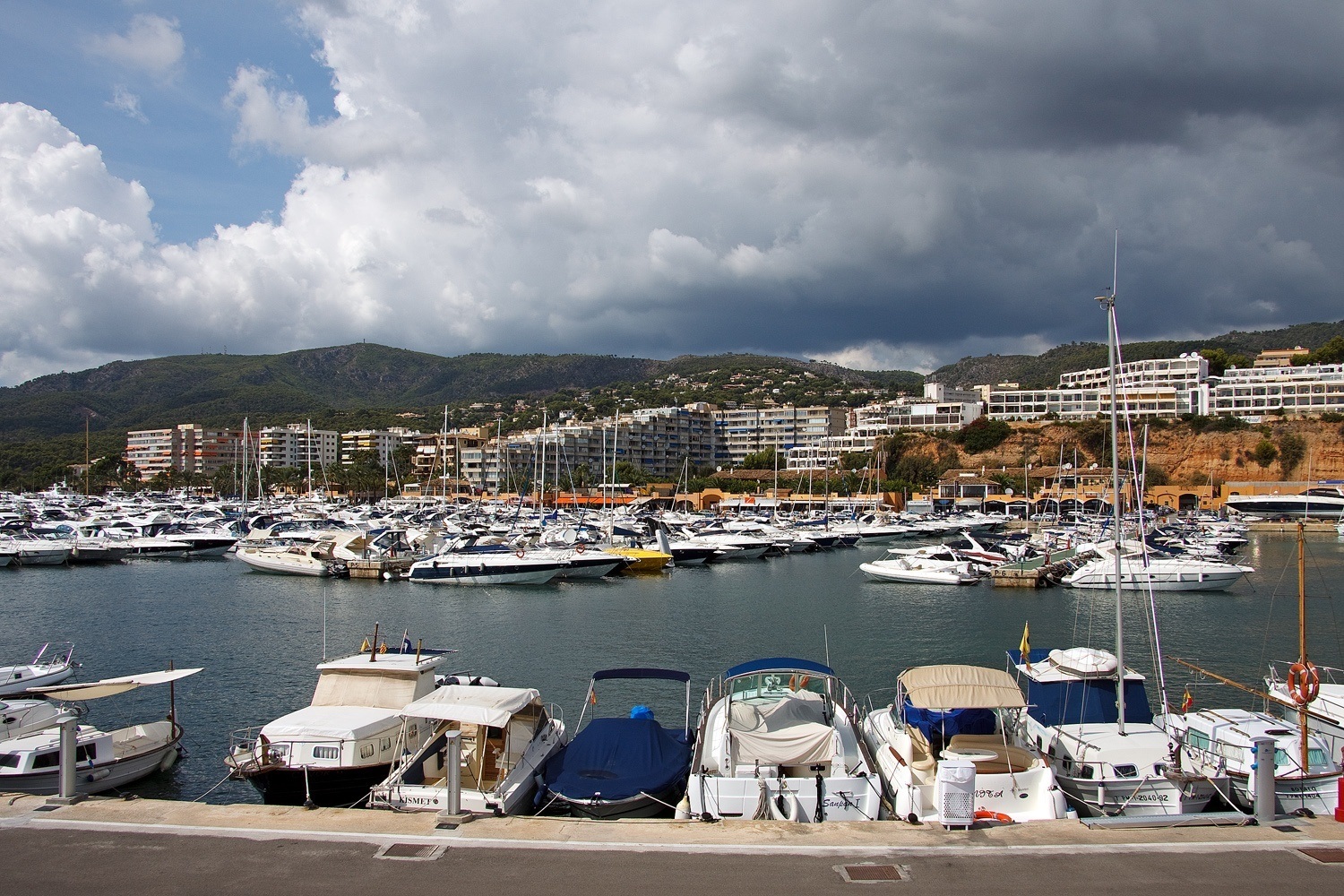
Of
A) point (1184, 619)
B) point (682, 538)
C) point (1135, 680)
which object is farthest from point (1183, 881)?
point (682, 538)

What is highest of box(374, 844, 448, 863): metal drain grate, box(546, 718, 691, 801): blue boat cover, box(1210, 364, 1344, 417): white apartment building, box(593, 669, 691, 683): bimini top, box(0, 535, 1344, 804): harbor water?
box(1210, 364, 1344, 417): white apartment building

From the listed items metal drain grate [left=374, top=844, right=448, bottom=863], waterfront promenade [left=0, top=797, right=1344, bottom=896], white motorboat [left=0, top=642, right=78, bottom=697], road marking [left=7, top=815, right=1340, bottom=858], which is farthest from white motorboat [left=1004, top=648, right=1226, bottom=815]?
white motorboat [left=0, top=642, right=78, bottom=697]

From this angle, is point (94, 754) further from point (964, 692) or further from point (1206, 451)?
point (1206, 451)

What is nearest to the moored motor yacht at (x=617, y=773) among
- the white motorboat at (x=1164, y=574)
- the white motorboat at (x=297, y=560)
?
the white motorboat at (x=1164, y=574)

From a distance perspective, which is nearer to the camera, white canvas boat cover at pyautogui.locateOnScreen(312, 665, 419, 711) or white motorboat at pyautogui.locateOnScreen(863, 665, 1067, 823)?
white motorboat at pyautogui.locateOnScreen(863, 665, 1067, 823)

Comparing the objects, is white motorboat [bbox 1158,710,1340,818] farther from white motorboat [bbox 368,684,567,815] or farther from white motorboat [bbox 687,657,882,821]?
white motorboat [bbox 368,684,567,815]

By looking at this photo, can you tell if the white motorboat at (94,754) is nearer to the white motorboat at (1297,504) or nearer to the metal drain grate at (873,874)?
the metal drain grate at (873,874)

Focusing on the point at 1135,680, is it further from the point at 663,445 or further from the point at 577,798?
the point at 663,445

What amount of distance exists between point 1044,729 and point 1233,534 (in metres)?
72.4

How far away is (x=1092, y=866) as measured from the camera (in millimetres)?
10281

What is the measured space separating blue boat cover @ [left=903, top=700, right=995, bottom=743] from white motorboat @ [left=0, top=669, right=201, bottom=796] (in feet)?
52.0

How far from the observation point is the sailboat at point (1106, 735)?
15.8 m

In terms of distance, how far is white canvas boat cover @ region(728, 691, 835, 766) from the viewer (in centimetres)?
1568

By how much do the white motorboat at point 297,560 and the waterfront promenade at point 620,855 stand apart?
48687mm
